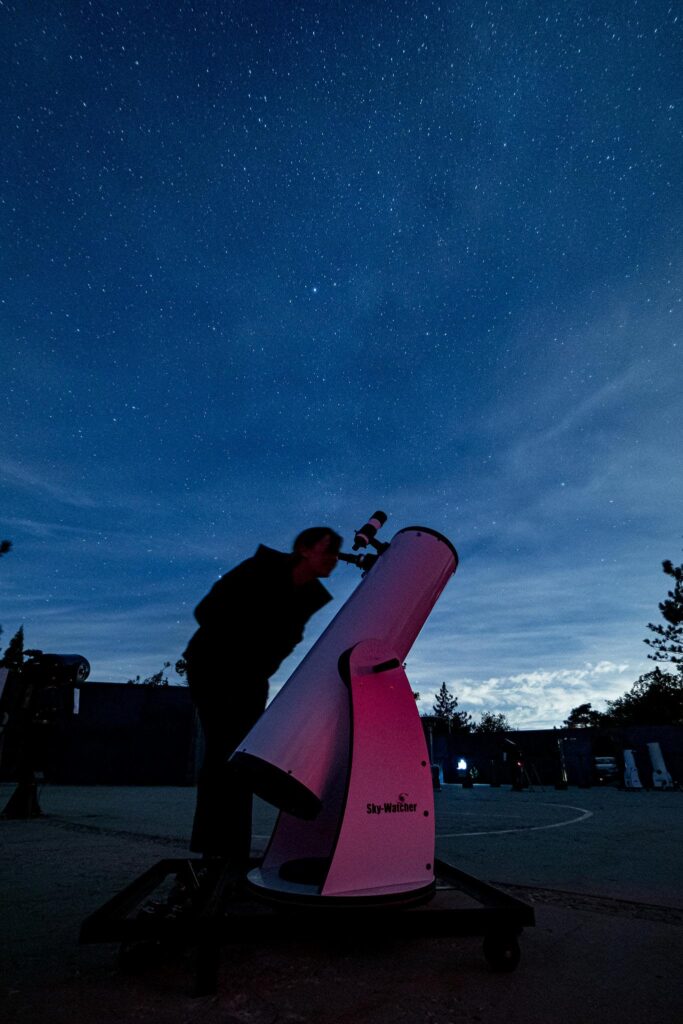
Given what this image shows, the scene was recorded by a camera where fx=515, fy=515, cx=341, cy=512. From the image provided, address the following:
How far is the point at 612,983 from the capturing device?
1.58 m

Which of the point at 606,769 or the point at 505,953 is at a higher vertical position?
the point at 606,769

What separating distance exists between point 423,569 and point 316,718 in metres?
0.87

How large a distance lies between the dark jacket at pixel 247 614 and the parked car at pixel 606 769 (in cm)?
1889

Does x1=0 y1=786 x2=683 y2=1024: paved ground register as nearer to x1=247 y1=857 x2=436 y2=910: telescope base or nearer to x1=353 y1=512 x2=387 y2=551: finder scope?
x1=247 y1=857 x2=436 y2=910: telescope base

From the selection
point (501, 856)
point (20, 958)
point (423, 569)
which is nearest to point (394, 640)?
point (423, 569)

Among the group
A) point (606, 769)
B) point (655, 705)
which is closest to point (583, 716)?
point (655, 705)

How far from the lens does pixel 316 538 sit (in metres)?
2.73

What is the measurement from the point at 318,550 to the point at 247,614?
500 millimetres

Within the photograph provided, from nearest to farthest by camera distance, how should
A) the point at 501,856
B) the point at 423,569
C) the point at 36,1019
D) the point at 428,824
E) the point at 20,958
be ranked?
the point at 36,1019
the point at 20,958
the point at 428,824
the point at 423,569
the point at 501,856

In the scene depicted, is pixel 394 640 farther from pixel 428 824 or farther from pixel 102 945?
pixel 102 945

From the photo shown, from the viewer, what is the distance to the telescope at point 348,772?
1737 mm

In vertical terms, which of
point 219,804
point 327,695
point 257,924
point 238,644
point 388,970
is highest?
point 238,644

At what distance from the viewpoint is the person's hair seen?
2.73 meters

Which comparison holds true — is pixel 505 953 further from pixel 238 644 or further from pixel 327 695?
pixel 238 644
